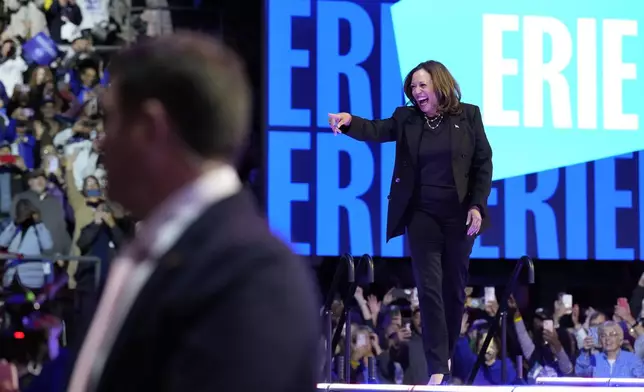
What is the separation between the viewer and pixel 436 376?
16.2 feet

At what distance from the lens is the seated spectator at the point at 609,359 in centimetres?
750

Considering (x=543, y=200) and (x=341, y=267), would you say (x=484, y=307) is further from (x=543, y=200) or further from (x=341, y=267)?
(x=341, y=267)

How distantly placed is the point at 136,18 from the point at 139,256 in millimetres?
8877

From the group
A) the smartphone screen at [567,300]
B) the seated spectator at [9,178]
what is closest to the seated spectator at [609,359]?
the smartphone screen at [567,300]

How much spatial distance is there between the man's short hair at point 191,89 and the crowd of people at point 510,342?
592 cm

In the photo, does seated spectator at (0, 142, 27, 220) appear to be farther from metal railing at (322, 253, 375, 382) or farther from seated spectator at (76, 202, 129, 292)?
metal railing at (322, 253, 375, 382)

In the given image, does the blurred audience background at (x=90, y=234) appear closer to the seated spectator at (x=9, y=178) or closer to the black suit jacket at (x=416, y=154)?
the seated spectator at (x=9, y=178)

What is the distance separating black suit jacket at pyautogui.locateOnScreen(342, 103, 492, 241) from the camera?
16.8ft

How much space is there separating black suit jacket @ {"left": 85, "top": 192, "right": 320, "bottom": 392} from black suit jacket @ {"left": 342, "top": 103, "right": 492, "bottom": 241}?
156 inches

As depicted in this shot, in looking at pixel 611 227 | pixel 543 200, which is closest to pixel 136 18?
pixel 543 200

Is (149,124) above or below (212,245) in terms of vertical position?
above

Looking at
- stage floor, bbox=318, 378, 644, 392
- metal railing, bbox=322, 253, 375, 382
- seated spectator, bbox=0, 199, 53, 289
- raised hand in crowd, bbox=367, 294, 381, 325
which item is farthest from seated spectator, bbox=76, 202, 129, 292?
stage floor, bbox=318, 378, 644, 392

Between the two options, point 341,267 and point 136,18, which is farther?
point 136,18

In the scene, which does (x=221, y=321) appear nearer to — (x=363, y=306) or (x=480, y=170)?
(x=480, y=170)
